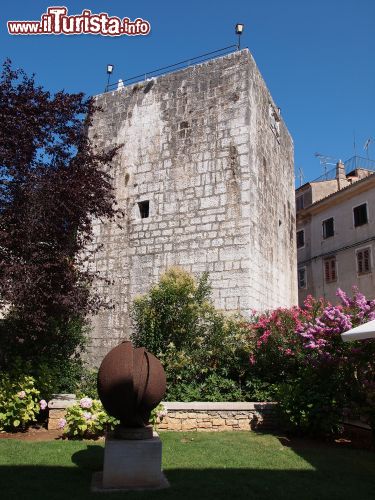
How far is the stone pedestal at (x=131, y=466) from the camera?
486 centimetres

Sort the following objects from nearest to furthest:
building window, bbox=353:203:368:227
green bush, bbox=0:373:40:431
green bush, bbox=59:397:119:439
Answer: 1. green bush, bbox=59:397:119:439
2. green bush, bbox=0:373:40:431
3. building window, bbox=353:203:368:227

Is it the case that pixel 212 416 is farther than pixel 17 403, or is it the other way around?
pixel 212 416

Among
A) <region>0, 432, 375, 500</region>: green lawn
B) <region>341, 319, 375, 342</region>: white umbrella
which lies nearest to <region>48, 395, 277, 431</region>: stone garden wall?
<region>0, 432, 375, 500</region>: green lawn

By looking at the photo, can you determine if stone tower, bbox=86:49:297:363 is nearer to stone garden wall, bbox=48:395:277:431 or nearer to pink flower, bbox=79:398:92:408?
stone garden wall, bbox=48:395:277:431

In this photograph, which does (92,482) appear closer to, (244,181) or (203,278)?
(203,278)

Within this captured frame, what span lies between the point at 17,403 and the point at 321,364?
532 centimetres

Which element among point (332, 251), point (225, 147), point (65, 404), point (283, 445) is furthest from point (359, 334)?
point (332, 251)

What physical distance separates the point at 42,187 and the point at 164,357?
429 cm

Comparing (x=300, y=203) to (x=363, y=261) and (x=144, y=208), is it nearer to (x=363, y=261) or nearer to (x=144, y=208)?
(x=363, y=261)

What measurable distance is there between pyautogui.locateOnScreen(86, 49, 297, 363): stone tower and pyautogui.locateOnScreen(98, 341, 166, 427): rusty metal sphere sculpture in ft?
18.2

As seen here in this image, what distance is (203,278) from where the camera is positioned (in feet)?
35.0

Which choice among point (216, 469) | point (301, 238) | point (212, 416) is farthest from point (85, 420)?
point (301, 238)

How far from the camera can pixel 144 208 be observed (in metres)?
12.4

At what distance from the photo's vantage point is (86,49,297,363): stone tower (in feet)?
36.1
